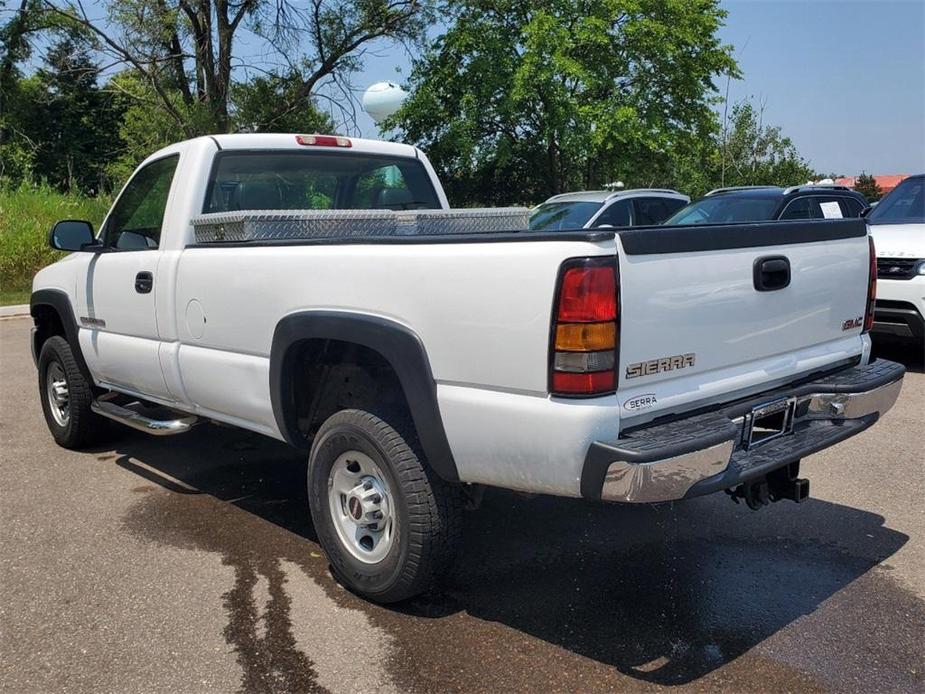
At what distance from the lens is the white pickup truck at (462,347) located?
2.84 m

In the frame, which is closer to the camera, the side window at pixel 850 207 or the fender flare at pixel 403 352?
the fender flare at pixel 403 352

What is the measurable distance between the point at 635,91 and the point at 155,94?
41.0 ft

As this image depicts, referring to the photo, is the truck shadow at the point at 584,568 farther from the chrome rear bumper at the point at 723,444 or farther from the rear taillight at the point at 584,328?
the rear taillight at the point at 584,328

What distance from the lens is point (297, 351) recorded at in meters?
3.76

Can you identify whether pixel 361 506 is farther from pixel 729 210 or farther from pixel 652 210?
pixel 652 210

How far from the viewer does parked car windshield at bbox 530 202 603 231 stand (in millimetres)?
12070

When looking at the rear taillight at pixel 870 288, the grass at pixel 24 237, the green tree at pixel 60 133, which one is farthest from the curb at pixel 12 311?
the green tree at pixel 60 133

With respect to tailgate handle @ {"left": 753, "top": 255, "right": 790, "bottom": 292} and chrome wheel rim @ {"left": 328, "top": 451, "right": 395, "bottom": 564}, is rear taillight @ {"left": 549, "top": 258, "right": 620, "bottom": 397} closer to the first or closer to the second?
tailgate handle @ {"left": 753, "top": 255, "right": 790, "bottom": 292}

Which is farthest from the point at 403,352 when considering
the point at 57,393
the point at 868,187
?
the point at 868,187

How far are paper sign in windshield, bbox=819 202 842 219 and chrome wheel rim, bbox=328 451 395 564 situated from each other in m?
8.03

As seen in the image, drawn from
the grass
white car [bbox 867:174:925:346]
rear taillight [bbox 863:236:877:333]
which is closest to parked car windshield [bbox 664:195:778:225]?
white car [bbox 867:174:925:346]

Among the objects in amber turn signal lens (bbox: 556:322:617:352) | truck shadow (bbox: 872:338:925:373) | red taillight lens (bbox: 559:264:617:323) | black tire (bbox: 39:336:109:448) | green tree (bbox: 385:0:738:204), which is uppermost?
green tree (bbox: 385:0:738:204)

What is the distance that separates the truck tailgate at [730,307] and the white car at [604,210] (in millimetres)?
8053

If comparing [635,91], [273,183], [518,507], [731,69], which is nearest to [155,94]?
[635,91]
